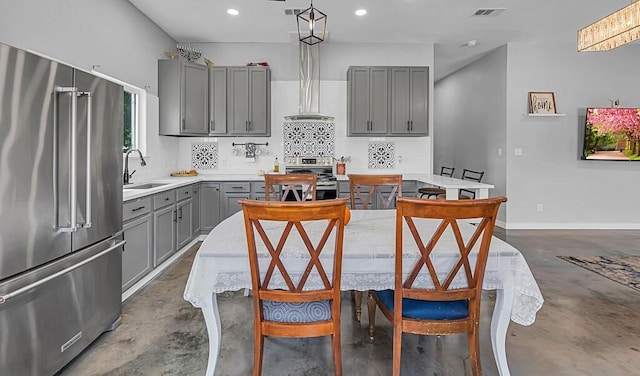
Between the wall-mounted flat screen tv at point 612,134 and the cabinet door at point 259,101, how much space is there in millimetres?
5055

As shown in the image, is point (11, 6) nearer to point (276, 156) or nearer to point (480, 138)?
point (276, 156)

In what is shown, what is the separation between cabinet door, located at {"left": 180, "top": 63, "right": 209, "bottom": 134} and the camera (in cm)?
509

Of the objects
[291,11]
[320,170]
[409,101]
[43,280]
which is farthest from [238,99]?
[43,280]

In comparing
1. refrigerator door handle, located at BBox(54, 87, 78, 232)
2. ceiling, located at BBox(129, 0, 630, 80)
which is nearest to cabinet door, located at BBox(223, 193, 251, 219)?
ceiling, located at BBox(129, 0, 630, 80)

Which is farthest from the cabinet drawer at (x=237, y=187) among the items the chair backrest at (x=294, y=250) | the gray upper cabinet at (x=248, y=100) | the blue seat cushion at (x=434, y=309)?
the blue seat cushion at (x=434, y=309)

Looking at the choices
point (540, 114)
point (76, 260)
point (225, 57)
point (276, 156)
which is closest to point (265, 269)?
point (76, 260)

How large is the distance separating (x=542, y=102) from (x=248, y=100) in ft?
15.4

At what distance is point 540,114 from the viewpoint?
6.02 metres

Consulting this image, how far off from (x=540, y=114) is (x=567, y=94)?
24.6 inches

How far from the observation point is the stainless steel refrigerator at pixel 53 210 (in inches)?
64.7

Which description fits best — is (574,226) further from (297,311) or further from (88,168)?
(88,168)

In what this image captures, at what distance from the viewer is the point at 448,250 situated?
1.75m

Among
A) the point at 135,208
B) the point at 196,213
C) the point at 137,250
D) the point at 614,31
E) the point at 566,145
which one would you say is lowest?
the point at 137,250

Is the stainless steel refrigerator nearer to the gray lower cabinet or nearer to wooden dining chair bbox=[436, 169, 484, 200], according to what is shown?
the gray lower cabinet
